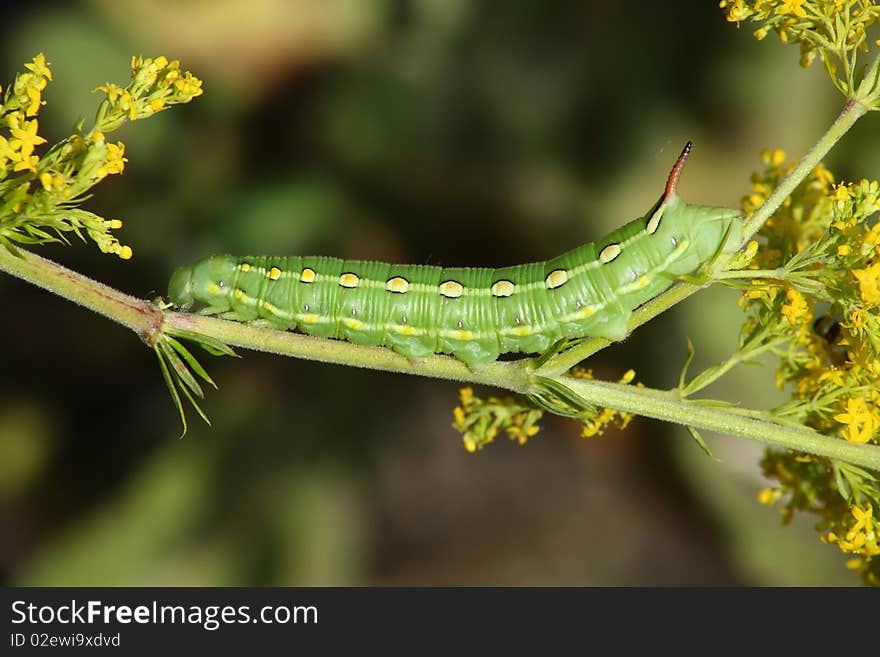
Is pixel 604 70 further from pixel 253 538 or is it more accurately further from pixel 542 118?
pixel 253 538

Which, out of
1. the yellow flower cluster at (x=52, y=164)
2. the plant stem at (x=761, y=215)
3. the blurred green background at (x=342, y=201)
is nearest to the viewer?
the yellow flower cluster at (x=52, y=164)

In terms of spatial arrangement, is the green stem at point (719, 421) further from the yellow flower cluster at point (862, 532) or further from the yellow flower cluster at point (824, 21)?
the yellow flower cluster at point (824, 21)

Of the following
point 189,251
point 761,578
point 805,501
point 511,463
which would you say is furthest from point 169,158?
point 761,578

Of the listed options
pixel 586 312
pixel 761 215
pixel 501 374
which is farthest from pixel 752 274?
pixel 501 374

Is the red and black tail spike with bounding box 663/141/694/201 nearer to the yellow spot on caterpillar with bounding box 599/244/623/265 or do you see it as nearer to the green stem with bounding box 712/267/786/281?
the yellow spot on caterpillar with bounding box 599/244/623/265

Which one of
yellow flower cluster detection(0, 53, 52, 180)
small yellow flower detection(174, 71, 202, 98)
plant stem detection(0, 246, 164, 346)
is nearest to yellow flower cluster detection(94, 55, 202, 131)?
small yellow flower detection(174, 71, 202, 98)

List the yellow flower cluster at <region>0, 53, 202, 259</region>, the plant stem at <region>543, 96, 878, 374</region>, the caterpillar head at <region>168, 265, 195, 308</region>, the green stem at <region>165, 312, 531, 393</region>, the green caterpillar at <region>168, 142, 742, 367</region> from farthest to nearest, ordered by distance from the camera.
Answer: the caterpillar head at <region>168, 265, 195, 308</region>
the green caterpillar at <region>168, 142, 742, 367</region>
the green stem at <region>165, 312, 531, 393</region>
the plant stem at <region>543, 96, 878, 374</region>
the yellow flower cluster at <region>0, 53, 202, 259</region>

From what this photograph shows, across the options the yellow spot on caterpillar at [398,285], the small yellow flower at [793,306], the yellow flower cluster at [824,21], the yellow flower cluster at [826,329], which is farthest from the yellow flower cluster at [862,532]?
the yellow spot on caterpillar at [398,285]

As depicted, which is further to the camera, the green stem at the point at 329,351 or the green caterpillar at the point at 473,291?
the green caterpillar at the point at 473,291
